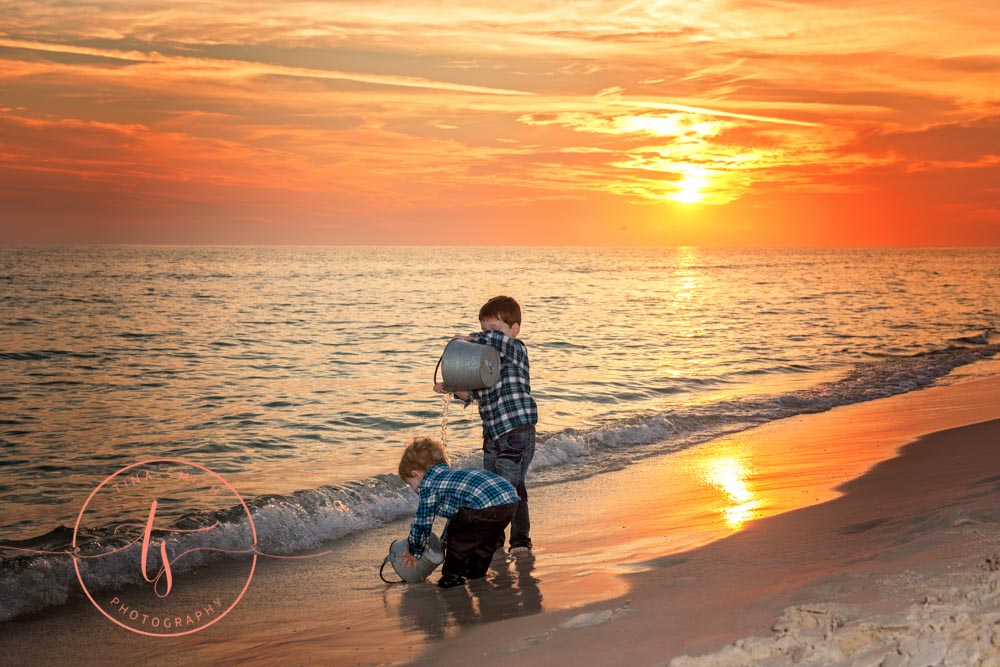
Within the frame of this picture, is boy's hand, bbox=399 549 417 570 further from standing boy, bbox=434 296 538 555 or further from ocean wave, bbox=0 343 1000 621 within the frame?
ocean wave, bbox=0 343 1000 621

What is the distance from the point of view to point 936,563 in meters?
4.04

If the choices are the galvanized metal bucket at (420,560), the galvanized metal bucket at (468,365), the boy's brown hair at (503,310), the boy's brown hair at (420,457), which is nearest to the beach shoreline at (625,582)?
the galvanized metal bucket at (420,560)

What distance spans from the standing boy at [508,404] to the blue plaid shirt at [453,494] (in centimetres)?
77

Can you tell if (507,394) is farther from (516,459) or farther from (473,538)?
(473,538)

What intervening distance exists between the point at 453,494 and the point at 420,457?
1.10 feet

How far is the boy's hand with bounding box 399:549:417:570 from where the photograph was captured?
18.3ft

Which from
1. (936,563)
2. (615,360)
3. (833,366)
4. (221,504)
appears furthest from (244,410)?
(833,366)

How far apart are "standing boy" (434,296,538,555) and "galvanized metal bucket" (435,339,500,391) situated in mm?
148

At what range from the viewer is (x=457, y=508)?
5309 millimetres

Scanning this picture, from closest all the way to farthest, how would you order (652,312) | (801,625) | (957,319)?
(801,625) → (957,319) → (652,312)

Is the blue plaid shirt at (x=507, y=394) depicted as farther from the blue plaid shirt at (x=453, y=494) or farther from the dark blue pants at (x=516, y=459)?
the blue plaid shirt at (x=453, y=494)

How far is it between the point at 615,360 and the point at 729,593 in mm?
16079

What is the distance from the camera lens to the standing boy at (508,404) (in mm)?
6074

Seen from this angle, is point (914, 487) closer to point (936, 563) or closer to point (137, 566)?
point (936, 563)
